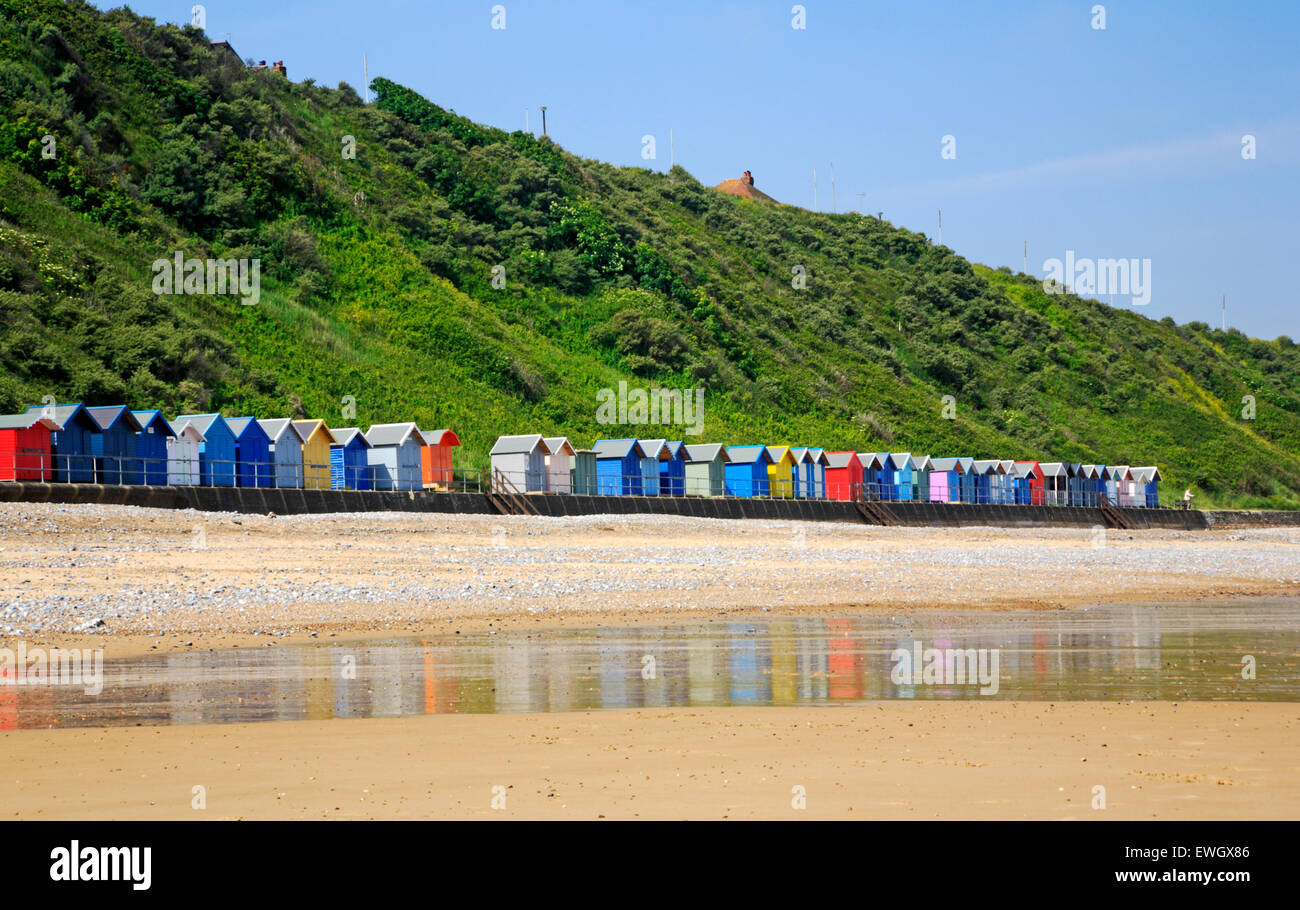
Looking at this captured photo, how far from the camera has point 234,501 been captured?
4000cm

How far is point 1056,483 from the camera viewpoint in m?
96.5

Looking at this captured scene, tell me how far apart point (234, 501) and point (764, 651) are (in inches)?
1115

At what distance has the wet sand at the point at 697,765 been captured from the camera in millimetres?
7375

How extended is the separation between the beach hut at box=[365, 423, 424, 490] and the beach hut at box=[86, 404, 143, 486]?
38.9 ft

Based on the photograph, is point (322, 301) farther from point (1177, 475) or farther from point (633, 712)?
point (1177, 475)

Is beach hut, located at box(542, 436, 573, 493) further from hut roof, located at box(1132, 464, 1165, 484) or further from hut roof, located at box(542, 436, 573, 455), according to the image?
hut roof, located at box(1132, 464, 1165, 484)

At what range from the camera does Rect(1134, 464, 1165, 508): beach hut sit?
10546 centimetres

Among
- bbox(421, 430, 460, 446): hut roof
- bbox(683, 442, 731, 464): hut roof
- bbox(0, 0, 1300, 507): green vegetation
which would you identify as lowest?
Answer: bbox(683, 442, 731, 464): hut roof

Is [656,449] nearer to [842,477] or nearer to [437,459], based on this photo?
Result: [437,459]

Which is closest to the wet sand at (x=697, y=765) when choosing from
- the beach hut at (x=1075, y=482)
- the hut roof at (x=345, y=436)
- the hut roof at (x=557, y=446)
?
the hut roof at (x=345, y=436)

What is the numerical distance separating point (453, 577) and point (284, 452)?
26103mm

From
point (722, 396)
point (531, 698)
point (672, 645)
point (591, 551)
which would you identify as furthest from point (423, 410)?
point (531, 698)

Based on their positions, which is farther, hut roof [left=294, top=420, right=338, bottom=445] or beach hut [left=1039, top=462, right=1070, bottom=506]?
beach hut [left=1039, top=462, right=1070, bottom=506]

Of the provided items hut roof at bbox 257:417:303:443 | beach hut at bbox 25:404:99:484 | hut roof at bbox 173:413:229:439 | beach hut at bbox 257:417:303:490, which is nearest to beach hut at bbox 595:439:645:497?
beach hut at bbox 257:417:303:490
